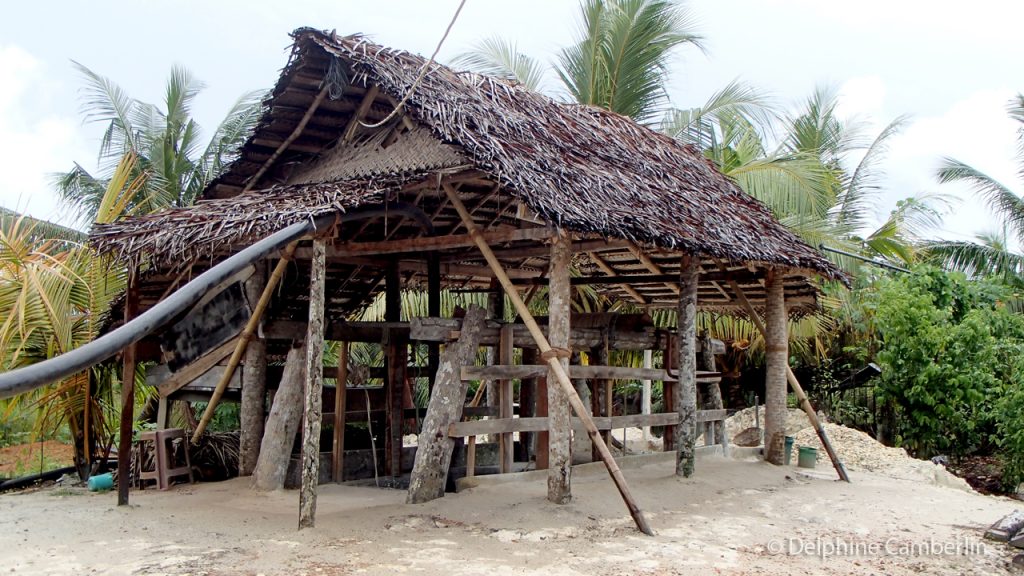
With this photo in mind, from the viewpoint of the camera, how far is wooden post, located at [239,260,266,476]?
844cm

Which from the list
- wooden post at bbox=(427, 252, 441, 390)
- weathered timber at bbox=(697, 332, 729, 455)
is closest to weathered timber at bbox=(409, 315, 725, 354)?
weathered timber at bbox=(697, 332, 729, 455)

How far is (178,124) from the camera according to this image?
56.4 ft

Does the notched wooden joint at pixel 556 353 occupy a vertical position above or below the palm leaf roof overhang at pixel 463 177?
below

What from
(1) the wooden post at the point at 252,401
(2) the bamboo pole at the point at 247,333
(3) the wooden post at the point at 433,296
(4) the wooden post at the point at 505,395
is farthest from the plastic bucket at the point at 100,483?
(4) the wooden post at the point at 505,395

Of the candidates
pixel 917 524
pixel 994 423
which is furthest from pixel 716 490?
pixel 994 423

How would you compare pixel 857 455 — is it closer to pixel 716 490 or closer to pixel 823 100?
pixel 716 490

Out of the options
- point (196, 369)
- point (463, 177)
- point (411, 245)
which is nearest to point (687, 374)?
point (411, 245)

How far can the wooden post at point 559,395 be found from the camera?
23.4ft

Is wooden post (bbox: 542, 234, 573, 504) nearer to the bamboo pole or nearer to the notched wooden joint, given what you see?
the notched wooden joint

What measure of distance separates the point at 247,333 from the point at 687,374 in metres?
4.41

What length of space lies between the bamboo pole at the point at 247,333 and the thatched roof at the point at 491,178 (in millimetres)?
462

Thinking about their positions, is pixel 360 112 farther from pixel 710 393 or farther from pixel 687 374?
pixel 710 393

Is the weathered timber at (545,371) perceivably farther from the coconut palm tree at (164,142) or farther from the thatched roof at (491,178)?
the coconut palm tree at (164,142)

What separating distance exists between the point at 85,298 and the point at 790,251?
8.17 m
